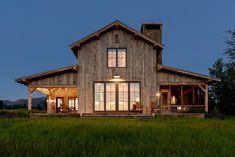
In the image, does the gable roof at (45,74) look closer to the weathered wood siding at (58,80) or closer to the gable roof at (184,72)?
the weathered wood siding at (58,80)

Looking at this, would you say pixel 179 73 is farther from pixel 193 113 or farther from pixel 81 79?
pixel 81 79

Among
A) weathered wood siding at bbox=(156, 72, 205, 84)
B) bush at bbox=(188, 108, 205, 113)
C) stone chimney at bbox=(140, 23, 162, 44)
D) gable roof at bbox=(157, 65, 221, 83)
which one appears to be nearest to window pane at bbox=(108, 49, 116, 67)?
gable roof at bbox=(157, 65, 221, 83)

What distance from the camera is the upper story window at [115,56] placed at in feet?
90.3

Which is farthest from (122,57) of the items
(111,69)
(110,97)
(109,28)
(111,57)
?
(110,97)

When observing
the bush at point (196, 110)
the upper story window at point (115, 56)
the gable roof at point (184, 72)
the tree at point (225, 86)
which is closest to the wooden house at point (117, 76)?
the upper story window at point (115, 56)

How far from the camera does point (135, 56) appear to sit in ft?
90.4

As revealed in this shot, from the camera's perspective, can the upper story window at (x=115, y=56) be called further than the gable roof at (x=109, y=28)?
Yes

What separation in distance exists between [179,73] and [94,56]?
623cm

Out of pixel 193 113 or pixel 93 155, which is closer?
pixel 93 155

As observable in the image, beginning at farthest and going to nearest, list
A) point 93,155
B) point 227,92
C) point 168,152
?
point 227,92 → point 168,152 → point 93,155

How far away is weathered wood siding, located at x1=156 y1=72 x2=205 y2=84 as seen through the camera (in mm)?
27250

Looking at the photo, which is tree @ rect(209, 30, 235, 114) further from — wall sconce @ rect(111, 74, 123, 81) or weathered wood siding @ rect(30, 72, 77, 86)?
weathered wood siding @ rect(30, 72, 77, 86)

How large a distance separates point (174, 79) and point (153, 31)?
712 cm

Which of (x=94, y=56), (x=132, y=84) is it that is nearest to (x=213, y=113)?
(x=132, y=84)
